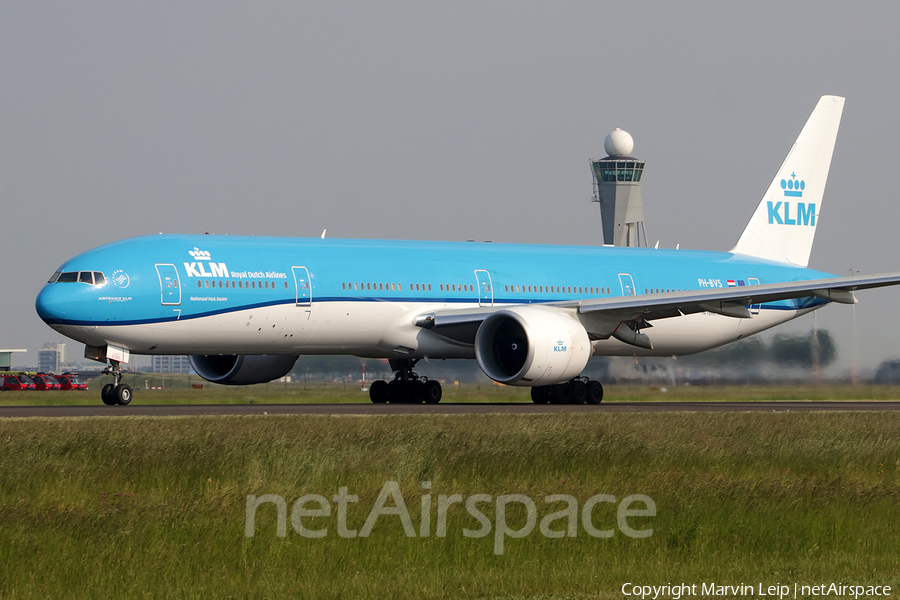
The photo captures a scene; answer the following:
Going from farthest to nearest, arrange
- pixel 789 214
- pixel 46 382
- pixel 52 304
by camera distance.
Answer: pixel 46 382, pixel 789 214, pixel 52 304

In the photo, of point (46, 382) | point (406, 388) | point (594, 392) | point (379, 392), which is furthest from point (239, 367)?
point (46, 382)

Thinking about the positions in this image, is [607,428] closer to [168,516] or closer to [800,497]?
[800,497]

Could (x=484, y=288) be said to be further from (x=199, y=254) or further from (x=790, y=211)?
(x=790, y=211)

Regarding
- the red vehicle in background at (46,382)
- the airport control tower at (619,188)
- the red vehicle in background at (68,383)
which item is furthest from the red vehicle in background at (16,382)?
the airport control tower at (619,188)

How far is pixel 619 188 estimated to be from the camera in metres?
80.7

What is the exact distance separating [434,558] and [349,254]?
1835cm

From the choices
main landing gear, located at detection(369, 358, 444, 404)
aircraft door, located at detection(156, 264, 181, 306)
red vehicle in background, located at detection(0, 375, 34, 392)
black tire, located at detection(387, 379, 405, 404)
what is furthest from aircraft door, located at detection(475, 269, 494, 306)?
red vehicle in background, located at detection(0, 375, 34, 392)

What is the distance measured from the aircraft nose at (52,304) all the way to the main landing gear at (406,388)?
8.46 meters

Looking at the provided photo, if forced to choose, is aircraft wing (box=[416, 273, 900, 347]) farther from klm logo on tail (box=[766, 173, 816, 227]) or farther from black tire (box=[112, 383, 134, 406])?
klm logo on tail (box=[766, 173, 816, 227])

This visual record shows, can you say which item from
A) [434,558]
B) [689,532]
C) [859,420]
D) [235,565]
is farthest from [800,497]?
Answer: [859,420]

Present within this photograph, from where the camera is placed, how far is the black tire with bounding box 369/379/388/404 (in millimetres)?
29797

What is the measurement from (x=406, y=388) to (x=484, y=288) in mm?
3144

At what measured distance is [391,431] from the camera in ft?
52.1

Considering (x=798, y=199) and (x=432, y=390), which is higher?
(x=798, y=199)
